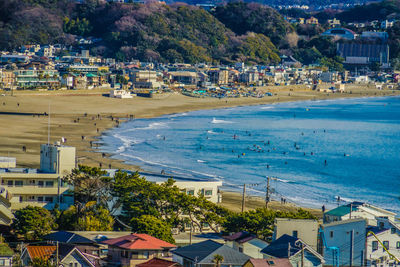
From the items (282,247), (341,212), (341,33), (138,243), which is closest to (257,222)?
(341,212)

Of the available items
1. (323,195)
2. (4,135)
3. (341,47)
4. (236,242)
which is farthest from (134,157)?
(341,47)

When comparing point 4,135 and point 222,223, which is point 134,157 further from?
point 222,223

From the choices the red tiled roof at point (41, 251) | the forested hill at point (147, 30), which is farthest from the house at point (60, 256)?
the forested hill at point (147, 30)

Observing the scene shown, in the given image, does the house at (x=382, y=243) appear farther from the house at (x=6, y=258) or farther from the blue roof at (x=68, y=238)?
the house at (x=6, y=258)

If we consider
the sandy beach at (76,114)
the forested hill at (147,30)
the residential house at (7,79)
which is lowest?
the sandy beach at (76,114)

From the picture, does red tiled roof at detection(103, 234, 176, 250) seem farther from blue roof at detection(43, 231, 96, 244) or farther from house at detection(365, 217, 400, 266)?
house at detection(365, 217, 400, 266)

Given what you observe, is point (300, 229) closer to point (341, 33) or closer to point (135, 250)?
point (135, 250)
